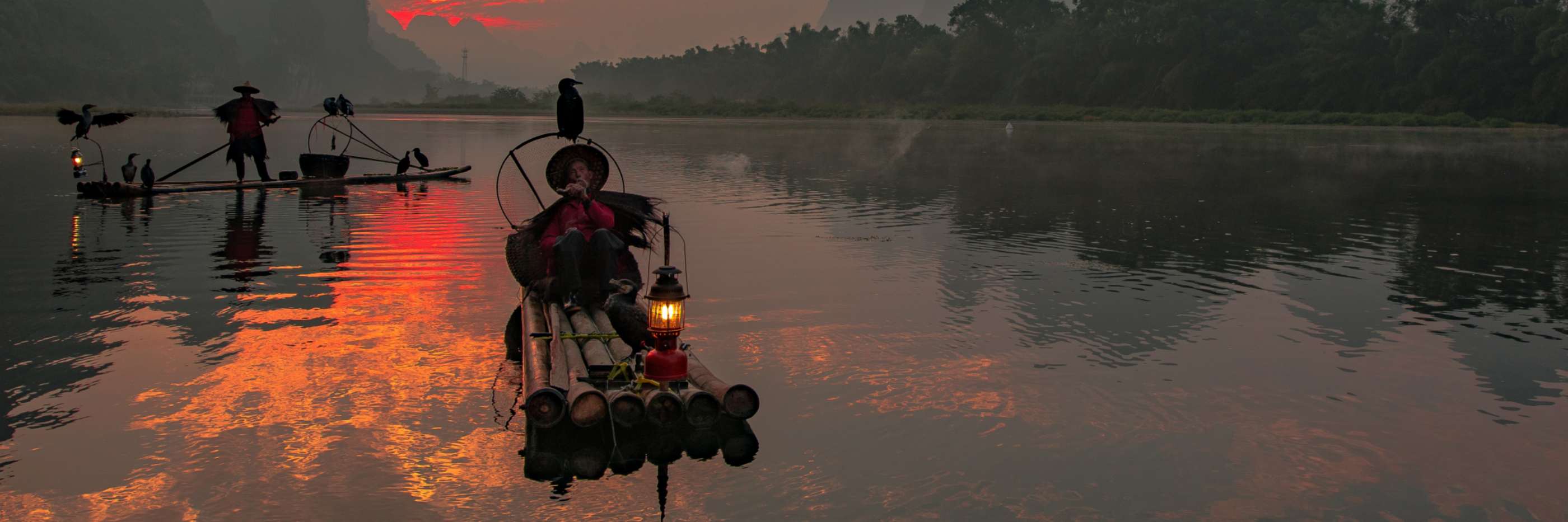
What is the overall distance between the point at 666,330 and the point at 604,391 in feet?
1.62

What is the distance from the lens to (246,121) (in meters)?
24.6

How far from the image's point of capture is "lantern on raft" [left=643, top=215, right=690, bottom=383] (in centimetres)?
754

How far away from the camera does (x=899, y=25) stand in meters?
152

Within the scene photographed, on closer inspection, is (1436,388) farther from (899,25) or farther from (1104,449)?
(899,25)

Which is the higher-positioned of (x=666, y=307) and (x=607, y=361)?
(x=666, y=307)

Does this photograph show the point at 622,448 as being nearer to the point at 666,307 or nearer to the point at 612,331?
the point at 666,307

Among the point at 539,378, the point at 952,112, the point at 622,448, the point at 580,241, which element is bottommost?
the point at 622,448

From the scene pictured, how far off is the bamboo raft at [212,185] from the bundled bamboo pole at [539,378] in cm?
1594

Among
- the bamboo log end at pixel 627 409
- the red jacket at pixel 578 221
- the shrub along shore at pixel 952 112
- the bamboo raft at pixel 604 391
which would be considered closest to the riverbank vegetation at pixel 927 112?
the shrub along shore at pixel 952 112

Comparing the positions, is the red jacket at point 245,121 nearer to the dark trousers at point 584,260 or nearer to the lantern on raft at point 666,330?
the dark trousers at point 584,260

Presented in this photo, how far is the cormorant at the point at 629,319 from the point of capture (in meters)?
9.13

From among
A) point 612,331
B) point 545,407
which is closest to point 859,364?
point 612,331

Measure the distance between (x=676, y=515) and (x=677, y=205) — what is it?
59.2 feet

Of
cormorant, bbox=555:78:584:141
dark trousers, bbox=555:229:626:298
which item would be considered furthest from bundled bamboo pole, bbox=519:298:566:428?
cormorant, bbox=555:78:584:141
